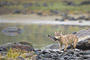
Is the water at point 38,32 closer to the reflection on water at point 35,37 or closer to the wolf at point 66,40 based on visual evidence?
the reflection on water at point 35,37

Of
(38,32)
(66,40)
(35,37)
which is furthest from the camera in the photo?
(38,32)

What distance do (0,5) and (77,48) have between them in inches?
2121

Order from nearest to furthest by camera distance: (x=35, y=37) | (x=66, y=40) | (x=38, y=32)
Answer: (x=66, y=40), (x=35, y=37), (x=38, y=32)

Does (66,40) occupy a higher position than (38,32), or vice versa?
(66,40)

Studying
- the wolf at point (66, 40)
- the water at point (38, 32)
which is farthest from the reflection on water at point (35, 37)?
the wolf at point (66, 40)

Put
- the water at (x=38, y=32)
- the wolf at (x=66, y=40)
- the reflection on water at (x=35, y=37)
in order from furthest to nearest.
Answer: the water at (x=38, y=32) < the reflection on water at (x=35, y=37) < the wolf at (x=66, y=40)

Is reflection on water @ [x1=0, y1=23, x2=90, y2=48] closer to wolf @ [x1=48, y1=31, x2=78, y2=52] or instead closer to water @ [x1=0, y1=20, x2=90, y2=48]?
water @ [x1=0, y1=20, x2=90, y2=48]

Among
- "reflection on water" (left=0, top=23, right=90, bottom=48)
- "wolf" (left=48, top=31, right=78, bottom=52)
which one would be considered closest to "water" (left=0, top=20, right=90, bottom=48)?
"reflection on water" (left=0, top=23, right=90, bottom=48)

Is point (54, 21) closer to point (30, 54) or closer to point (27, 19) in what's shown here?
point (27, 19)

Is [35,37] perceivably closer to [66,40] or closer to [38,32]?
[38,32]

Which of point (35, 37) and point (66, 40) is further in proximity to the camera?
point (35, 37)

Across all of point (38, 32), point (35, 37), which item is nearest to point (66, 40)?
point (35, 37)

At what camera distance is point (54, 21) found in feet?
170

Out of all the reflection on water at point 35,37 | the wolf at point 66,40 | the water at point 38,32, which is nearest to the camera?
the wolf at point 66,40
